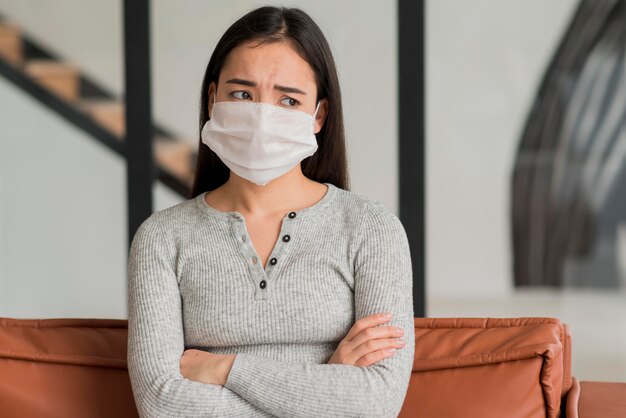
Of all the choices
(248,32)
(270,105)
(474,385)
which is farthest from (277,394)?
(248,32)

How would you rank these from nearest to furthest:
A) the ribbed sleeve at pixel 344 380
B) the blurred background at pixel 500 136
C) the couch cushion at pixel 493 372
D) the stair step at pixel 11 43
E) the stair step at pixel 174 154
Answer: the ribbed sleeve at pixel 344 380 < the couch cushion at pixel 493 372 < the blurred background at pixel 500 136 < the stair step at pixel 174 154 < the stair step at pixel 11 43

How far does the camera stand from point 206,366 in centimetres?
180

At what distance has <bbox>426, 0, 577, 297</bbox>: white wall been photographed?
13.7ft

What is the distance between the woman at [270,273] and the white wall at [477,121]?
7.42 feet

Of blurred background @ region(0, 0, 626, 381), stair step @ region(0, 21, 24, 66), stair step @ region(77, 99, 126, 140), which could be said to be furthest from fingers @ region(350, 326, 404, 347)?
stair step @ region(0, 21, 24, 66)

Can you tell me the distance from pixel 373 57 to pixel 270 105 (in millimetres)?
2395

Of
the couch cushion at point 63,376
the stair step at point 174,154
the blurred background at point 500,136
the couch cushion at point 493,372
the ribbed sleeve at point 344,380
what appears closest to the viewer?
the ribbed sleeve at point 344,380

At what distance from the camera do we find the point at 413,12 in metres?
4.16

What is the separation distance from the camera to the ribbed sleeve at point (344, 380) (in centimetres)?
173

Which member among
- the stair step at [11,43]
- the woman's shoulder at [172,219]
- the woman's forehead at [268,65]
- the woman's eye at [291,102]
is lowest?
the woman's shoulder at [172,219]

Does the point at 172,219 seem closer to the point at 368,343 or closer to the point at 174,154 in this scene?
the point at 368,343

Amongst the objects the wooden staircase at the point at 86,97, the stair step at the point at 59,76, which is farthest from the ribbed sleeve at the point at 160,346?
the stair step at the point at 59,76

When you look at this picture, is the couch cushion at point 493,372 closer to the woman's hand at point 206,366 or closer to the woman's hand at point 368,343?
the woman's hand at point 368,343

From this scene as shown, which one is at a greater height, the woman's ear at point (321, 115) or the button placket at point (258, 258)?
the woman's ear at point (321, 115)
